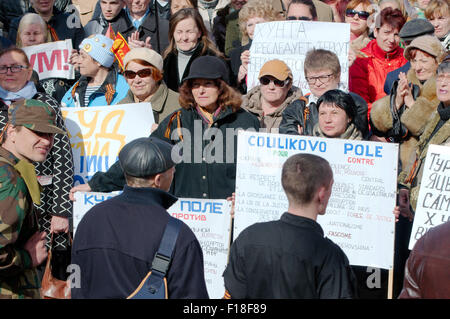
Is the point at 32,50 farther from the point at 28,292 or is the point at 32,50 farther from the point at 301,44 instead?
the point at 28,292

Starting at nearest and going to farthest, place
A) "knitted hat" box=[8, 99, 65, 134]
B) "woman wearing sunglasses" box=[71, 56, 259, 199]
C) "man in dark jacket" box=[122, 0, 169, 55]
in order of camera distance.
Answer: "knitted hat" box=[8, 99, 65, 134] → "woman wearing sunglasses" box=[71, 56, 259, 199] → "man in dark jacket" box=[122, 0, 169, 55]

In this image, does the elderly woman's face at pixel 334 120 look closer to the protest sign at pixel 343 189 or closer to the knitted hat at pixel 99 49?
the protest sign at pixel 343 189

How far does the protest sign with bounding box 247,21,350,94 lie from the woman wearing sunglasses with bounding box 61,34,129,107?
4.76 ft

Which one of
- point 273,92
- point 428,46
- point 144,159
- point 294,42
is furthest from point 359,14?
point 144,159

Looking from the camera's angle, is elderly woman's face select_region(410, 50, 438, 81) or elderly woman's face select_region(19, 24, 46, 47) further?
elderly woman's face select_region(19, 24, 46, 47)

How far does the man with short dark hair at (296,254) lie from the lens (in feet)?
13.0

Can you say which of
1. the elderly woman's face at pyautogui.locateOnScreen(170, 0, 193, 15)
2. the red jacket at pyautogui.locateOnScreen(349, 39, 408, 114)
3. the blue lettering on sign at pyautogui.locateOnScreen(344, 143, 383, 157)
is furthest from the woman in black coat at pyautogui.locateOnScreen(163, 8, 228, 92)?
the blue lettering on sign at pyautogui.locateOnScreen(344, 143, 383, 157)

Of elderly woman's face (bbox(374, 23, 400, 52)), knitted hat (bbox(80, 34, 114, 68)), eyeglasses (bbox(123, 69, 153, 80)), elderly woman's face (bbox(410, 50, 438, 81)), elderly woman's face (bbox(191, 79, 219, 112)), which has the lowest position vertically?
elderly woman's face (bbox(191, 79, 219, 112))

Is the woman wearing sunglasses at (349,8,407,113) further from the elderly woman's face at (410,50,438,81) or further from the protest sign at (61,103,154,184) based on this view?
the protest sign at (61,103,154,184)

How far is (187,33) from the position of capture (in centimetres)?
840

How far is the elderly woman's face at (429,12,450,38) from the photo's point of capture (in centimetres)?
898

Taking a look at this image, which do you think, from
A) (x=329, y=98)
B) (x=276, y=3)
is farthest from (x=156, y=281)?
(x=276, y=3)

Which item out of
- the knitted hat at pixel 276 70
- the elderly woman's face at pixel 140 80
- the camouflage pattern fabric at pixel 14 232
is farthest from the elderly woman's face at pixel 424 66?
the camouflage pattern fabric at pixel 14 232

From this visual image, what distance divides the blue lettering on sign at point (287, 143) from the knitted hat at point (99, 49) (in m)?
2.58
